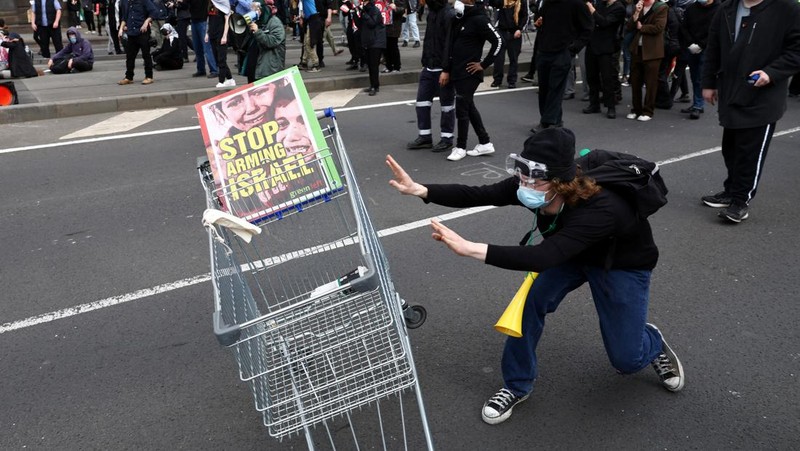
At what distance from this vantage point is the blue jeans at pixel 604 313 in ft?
10.5

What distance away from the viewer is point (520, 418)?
11.3 ft

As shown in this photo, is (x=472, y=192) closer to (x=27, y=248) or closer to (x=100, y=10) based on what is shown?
(x=27, y=248)

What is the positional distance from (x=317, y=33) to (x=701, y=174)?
8380 millimetres

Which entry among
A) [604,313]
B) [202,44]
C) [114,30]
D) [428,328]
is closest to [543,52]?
[428,328]

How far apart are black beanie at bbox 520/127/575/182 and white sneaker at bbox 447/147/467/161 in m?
4.90

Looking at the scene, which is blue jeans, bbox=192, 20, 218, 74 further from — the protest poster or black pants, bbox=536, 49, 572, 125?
the protest poster

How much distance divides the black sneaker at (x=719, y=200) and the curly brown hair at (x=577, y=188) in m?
3.80

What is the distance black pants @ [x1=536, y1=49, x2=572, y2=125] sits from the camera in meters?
8.73

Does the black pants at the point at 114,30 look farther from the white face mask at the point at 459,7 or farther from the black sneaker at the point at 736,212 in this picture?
the black sneaker at the point at 736,212

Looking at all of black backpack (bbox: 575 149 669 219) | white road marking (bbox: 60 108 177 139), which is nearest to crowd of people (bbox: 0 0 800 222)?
white road marking (bbox: 60 108 177 139)

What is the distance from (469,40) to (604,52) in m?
3.27

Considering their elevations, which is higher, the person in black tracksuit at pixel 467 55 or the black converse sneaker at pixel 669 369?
the person in black tracksuit at pixel 467 55

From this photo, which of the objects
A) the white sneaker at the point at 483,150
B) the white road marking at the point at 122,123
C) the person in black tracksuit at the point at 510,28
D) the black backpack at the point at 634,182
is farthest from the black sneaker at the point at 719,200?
the white road marking at the point at 122,123

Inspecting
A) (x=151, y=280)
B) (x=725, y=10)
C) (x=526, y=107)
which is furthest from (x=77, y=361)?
(x=526, y=107)
